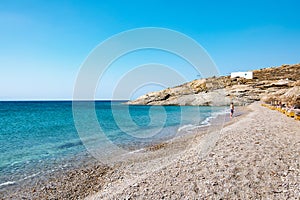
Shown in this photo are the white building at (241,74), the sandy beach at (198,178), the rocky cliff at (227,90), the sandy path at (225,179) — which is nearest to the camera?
the sandy path at (225,179)

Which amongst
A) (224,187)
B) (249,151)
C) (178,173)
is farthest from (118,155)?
(224,187)

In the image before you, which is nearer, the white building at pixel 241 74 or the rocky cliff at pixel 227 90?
the rocky cliff at pixel 227 90

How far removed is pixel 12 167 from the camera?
1234 centimetres

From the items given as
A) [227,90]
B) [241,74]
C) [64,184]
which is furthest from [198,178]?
[241,74]

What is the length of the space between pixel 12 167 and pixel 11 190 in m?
3.95

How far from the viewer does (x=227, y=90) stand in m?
86.5

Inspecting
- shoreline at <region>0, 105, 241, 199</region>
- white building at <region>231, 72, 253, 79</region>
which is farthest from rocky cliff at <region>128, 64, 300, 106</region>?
shoreline at <region>0, 105, 241, 199</region>

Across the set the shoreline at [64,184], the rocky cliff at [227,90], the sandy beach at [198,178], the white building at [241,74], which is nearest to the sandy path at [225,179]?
the sandy beach at [198,178]

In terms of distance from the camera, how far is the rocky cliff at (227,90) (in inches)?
3034

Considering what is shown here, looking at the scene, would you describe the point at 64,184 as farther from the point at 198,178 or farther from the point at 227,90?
the point at 227,90

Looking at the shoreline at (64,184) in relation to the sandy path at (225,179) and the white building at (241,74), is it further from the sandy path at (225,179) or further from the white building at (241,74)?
the white building at (241,74)

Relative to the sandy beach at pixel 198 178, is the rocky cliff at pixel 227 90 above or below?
above

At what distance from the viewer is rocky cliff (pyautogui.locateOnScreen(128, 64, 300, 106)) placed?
77.1 metres

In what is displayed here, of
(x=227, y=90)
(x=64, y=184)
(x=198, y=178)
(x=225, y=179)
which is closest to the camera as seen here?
(x=225, y=179)
